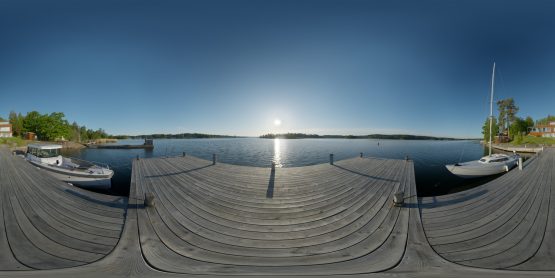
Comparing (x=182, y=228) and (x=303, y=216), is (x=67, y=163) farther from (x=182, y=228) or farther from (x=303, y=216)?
(x=303, y=216)

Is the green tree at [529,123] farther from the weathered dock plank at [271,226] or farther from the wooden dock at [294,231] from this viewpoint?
the weathered dock plank at [271,226]

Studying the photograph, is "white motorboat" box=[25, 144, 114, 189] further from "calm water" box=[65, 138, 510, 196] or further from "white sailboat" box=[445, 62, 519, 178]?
"white sailboat" box=[445, 62, 519, 178]

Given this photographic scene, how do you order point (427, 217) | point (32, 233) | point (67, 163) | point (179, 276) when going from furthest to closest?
point (67, 163), point (427, 217), point (32, 233), point (179, 276)

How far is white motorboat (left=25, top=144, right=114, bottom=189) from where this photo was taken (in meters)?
10.6

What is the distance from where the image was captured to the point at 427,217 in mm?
4699

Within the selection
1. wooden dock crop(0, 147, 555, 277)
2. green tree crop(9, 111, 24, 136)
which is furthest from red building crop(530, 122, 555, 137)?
green tree crop(9, 111, 24, 136)

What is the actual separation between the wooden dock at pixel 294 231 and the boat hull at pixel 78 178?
3761 millimetres

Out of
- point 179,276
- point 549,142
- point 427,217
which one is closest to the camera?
point 179,276

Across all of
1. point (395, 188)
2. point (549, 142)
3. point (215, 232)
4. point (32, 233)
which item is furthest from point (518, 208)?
point (549, 142)

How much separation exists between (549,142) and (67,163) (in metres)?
65.8

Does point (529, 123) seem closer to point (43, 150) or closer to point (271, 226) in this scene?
point (271, 226)

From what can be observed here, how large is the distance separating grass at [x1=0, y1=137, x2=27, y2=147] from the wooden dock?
23.3 ft

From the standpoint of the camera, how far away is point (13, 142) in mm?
11742

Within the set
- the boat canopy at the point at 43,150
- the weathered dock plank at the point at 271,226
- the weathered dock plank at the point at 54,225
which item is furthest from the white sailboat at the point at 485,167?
the boat canopy at the point at 43,150
